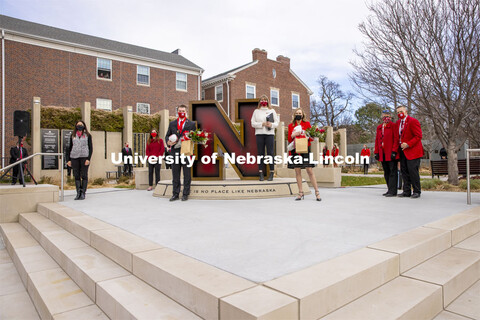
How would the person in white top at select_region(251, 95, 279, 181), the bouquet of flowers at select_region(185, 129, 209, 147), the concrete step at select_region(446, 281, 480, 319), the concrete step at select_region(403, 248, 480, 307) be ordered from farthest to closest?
the person in white top at select_region(251, 95, 279, 181) < the bouquet of flowers at select_region(185, 129, 209, 147) < the concrete step at select_region(403, 248, 480, 307) < the concrete step at select_region(446, 281, 480, 319)

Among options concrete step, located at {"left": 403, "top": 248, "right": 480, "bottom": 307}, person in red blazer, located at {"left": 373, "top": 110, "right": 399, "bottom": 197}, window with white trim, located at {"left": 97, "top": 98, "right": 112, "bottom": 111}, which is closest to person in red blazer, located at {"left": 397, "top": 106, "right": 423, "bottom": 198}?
person in red blazer, located at {"left": 373, "top": 110, "right": 399, "bottom": 197}

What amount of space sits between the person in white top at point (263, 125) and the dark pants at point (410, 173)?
311cm

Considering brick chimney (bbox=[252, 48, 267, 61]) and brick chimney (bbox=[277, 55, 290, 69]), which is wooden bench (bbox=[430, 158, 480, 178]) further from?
brick chimney (bbox=[277, 55, 290, 69])

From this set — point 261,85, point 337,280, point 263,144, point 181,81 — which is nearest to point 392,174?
point 263,144

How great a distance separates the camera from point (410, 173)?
6832mm

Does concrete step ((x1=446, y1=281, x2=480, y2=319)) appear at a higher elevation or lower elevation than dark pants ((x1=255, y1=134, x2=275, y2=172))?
lower

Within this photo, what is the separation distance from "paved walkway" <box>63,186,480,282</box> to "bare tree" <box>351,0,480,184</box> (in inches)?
204

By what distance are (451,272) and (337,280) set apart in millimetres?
1370

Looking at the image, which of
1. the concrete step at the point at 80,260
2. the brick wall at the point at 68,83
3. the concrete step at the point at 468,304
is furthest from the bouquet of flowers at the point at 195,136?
the brick wall at the point at 68,83

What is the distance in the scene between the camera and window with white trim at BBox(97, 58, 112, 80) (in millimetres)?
22859

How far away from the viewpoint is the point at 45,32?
22.0m

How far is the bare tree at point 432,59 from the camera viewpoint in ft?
30.6

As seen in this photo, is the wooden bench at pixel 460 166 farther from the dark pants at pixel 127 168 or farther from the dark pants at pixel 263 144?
the dark pants at pixel 127 168

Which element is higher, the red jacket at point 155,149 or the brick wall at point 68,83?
the brick wall at point 68,83
